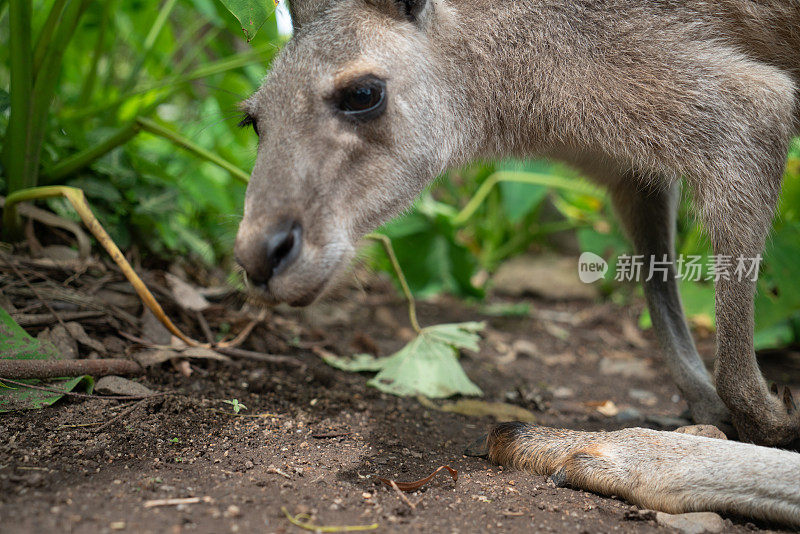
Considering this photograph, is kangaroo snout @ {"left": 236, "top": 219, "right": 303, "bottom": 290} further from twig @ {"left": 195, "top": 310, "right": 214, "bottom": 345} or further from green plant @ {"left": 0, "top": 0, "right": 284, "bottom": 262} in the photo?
twig @ {"left": 195, "top": 310, "right": 214, "bottom": 345}

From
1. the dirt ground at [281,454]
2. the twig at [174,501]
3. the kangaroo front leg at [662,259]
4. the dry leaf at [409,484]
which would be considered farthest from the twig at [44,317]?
the kangaroo front leg at [662,259]

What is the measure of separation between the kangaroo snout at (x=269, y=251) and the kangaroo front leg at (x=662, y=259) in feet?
5.43

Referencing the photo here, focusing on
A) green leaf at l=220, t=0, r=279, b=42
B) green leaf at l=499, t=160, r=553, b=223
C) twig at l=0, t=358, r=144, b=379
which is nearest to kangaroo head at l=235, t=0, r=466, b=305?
Result: green leaf at l=220, t=0, r=279, b=42

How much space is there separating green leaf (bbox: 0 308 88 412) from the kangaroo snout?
806 mm

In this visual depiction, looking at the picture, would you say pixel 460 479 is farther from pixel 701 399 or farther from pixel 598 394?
pixel 598 394

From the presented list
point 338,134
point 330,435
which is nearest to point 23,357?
point 330,435

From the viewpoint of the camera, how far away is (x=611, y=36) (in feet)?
8.20

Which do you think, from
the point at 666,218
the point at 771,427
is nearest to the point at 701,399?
the point at 771,427

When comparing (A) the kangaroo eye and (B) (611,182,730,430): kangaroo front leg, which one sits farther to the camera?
(B) (611,182,730,430): kangaroo front leg

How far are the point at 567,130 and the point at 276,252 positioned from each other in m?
1.28

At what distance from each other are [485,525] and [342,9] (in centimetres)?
179

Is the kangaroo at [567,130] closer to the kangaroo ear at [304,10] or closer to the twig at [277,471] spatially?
the kangaroo ear at [304,10]

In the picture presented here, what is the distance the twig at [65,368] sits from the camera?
2.18m

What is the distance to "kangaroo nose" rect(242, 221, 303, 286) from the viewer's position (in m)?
1.98
